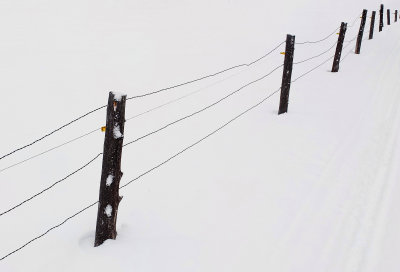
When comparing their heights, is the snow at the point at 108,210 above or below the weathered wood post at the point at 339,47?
below

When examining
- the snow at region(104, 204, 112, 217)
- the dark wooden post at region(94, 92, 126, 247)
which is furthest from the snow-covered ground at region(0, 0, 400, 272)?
the snow at region(104, 204, 112, 217)

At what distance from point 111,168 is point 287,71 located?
4.59 meters

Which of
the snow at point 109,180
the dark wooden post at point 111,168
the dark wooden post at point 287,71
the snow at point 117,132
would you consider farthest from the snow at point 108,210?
the dark wooden post at point 287,71

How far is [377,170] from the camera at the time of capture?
15.4 feet

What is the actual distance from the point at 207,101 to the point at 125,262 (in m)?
5.75

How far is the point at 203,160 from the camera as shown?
530 centimetres

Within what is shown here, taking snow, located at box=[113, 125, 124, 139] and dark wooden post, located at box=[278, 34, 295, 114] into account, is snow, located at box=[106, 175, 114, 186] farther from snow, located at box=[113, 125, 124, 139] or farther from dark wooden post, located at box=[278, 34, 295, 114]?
dark wooden post, located at box=[278, 34, 295, 114]

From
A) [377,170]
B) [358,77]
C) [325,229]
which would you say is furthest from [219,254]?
[358,77]

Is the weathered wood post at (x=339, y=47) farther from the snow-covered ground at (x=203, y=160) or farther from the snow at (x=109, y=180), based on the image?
the snow at (x=109, y=180)

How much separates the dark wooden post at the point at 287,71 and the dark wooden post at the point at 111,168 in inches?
174

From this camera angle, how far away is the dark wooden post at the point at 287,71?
6.52 m

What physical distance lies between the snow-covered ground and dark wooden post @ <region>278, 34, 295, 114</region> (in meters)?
0.27

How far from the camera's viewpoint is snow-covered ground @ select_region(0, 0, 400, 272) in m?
3.44

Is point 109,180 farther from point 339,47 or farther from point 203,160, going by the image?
point 339,47
